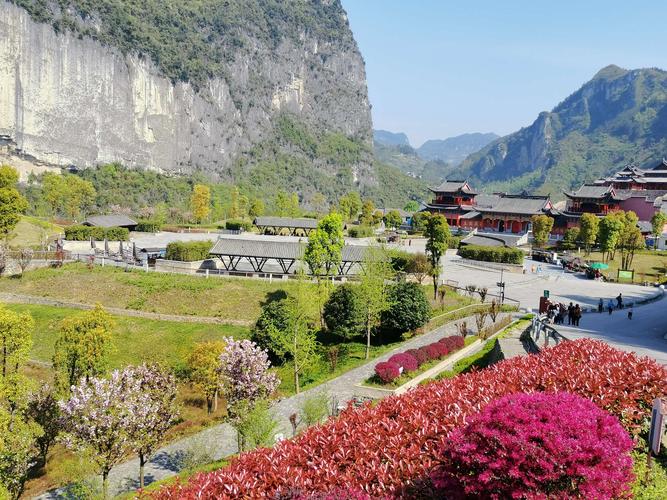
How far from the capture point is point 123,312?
39156 mm

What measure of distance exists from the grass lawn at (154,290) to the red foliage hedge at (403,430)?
27535 millimetres

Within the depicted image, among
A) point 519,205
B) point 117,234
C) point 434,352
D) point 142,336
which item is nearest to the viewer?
point 434,352

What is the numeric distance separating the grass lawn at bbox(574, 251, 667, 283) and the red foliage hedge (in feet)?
149

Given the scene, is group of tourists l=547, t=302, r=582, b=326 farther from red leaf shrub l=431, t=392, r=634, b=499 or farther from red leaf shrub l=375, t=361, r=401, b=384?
red leaf shrub l=431, t=392, r=634, b=499

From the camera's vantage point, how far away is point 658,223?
6831 cm

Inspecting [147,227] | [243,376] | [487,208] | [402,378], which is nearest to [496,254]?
[487,208]

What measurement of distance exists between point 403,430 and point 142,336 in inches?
1201

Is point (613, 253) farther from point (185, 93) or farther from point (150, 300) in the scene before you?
point (185, 93)

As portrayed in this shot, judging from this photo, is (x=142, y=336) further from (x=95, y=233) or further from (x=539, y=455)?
(x=539, y=455)

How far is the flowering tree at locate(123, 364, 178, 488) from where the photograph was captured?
1716 cm

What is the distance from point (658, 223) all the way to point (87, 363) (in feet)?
237

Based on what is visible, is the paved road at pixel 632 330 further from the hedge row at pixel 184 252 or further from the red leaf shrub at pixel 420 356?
the hedge row at pixel 184 252

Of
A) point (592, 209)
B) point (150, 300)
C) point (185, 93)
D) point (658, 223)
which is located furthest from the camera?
point (185, 93)

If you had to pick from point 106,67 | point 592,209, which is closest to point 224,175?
point 106,67
